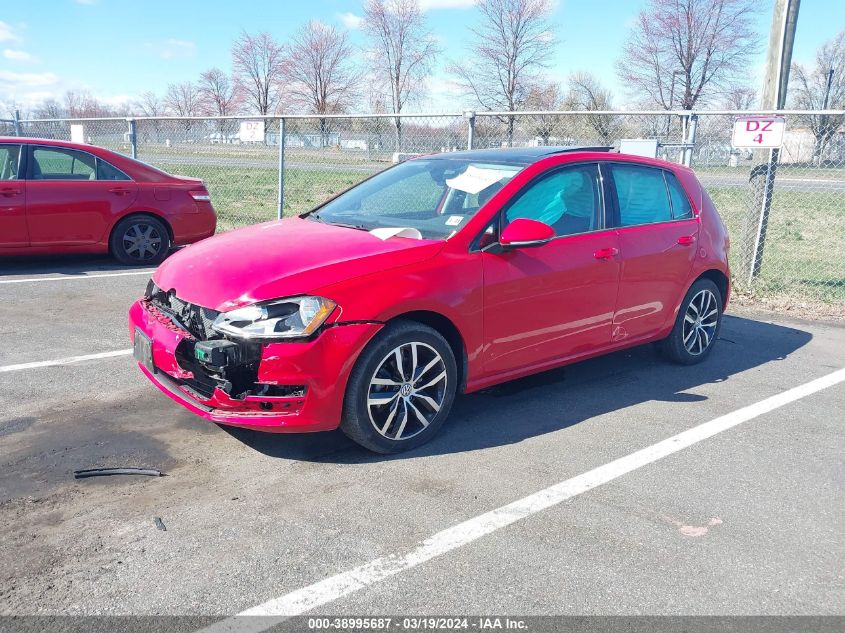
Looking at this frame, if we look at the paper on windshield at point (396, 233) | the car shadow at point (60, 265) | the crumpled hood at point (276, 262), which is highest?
the paper on windshield at point (396, 233)

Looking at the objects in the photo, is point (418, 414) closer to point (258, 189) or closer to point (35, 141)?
point (35, 141)

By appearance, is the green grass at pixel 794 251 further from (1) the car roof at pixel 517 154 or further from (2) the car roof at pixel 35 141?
(2) the car roof at pixel 35 141

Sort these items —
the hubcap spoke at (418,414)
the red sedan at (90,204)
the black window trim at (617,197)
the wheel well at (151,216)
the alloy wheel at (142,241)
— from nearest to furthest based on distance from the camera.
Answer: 1. the hubcap spoke at (418,414)
2. the black window trim at (617,197)
3. the red sedan at (90,204)
4. the wheel well at (151,216)
5. the alloy wheel at (142,241)

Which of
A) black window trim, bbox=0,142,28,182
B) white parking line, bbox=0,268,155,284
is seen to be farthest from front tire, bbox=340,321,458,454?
black window trim, bbox=0,142,28,182

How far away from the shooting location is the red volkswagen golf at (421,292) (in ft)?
12.3

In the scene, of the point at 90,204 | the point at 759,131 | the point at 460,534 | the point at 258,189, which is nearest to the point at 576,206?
the point at 460,534

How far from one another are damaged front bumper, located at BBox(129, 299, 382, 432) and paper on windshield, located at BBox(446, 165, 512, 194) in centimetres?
138

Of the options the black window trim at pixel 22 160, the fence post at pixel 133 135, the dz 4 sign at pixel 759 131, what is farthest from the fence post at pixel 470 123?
the fence post at pixel 133 135

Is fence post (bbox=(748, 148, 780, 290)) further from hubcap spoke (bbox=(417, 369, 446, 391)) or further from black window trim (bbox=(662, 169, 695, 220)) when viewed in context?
hubcap spoke (bbox=(417, 369, 446, 391))

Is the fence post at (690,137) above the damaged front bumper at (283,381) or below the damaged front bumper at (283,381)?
above

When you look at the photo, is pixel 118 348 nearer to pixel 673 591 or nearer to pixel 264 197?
Result: pixel 673 591

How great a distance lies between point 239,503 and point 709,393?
3.47 m

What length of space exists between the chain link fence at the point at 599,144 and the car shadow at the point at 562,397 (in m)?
2.19

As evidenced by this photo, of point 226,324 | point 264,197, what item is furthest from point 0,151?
point 264,197
